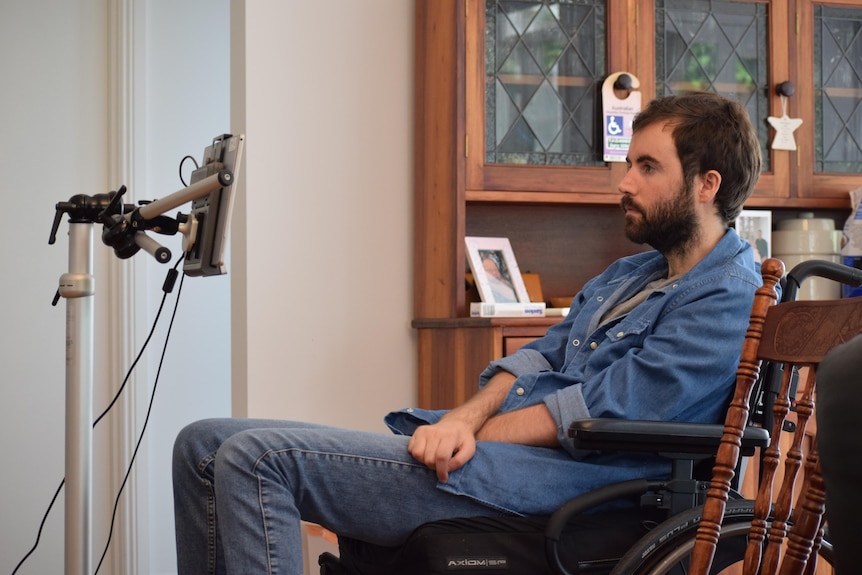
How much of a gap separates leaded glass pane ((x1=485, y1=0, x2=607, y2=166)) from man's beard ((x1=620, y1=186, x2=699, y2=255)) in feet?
3.25

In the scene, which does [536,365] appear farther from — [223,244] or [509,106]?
[509,106]

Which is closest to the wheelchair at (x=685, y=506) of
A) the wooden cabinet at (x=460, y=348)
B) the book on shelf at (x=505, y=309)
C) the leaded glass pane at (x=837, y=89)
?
the wooden cabinet at (x=460, y=348)

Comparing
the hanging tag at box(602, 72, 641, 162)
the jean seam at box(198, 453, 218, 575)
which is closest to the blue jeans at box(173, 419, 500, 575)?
the jean seam at box(198, 453, 218, 575)

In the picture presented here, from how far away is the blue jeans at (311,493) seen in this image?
137 centimetres

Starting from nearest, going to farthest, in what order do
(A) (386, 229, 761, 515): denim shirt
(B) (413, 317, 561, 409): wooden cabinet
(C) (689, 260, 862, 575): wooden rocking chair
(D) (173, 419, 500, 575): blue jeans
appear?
(C) (689, 260, 862, 575): wooden rocking chair
(D) (173, 419, 500, 575): blue jeans
(A) (386, 229, 761, 515): denim shirt
(B) (413, 317, 561, 409): wooden cabinet

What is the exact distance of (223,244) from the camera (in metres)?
1.75

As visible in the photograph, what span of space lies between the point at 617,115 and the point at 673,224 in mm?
1065

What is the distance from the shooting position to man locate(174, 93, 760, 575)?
1411mm

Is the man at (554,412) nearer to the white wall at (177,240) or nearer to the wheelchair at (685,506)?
the wheelchair at (685,506)

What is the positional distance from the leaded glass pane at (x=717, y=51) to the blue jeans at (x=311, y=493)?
5.59 feet

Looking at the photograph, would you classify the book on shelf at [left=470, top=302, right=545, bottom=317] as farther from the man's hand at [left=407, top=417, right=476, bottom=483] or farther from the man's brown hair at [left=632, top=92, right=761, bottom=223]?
the man's hand at [left=407, top=417, right=476, bottom=483]

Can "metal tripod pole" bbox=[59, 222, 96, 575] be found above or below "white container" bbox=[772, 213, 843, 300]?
below

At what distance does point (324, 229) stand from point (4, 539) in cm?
146

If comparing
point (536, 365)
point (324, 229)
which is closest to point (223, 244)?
point (536, 365)
